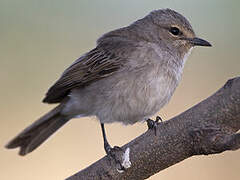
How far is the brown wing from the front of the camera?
3965 millimetres

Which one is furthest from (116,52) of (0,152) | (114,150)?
(0,152)

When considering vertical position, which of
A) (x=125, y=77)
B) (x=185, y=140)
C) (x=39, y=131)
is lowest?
(x=39, y=131)

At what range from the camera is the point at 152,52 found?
3.87m

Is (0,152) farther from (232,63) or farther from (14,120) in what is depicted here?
(232,63)

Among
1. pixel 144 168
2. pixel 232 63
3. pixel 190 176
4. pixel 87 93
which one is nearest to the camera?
pixel 144 168

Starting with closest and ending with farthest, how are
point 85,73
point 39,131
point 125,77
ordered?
point 125,77 < point 85,73 < point 39,131

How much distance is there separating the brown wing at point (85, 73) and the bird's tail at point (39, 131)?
275mm

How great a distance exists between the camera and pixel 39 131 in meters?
4.36

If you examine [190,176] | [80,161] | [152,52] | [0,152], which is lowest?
[190,176]

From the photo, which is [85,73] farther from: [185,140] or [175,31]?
[185,140]

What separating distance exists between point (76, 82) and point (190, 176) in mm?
1443

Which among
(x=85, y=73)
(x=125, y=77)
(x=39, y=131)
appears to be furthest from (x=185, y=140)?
(x=39, y=131)

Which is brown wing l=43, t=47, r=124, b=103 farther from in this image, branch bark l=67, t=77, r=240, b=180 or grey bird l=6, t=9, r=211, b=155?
branch bark l=67, t=77, r=240, b=180

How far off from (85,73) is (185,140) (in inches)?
60.6
